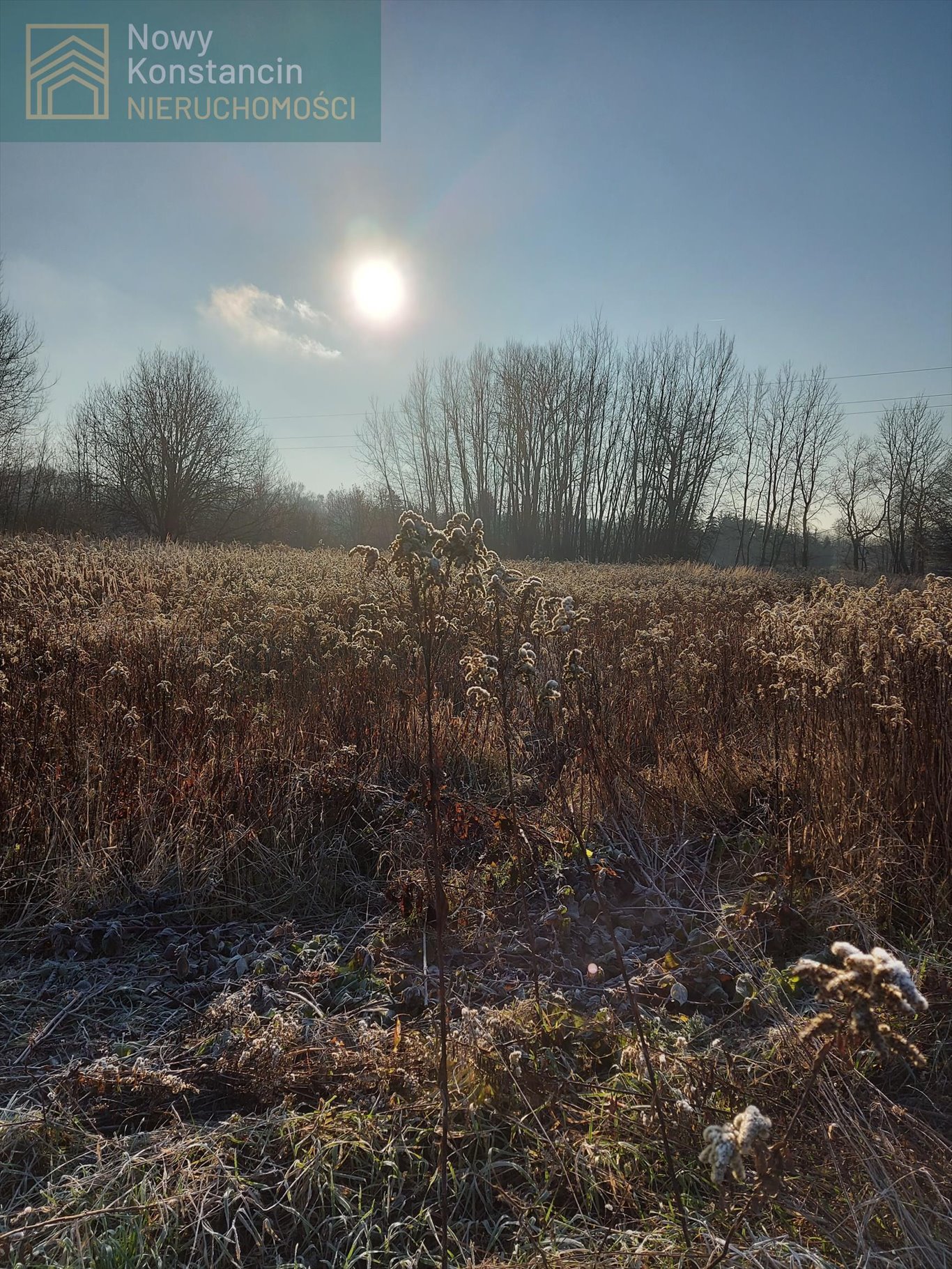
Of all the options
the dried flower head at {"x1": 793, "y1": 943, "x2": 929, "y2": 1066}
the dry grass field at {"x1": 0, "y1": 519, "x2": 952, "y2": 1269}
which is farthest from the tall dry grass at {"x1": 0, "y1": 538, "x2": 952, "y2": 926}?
the dried flower head at {"x1": 793, "y1": 943, "x2": 929, "y2": 1066}

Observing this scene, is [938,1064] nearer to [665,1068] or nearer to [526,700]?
[665,1068]

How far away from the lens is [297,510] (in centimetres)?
4669

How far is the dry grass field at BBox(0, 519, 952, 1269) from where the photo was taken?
5.43 ft

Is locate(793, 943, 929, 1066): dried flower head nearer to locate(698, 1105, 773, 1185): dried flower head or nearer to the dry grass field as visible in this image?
the dry grass field

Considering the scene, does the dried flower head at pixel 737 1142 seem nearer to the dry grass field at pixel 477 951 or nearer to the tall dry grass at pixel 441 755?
the dry grass field at pixel 477 951

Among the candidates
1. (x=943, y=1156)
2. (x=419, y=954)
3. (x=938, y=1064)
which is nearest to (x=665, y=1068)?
(x=943, y=1156)

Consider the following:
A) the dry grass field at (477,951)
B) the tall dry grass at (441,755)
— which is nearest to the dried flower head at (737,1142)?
the dry grass field at (477,951)

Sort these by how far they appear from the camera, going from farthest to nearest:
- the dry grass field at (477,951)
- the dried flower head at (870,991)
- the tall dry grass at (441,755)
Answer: the tall dry grass at (441,755) < the dry grass field at (477,951) < the dried flower head at (870,991)

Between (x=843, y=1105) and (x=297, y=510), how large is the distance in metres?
47.8

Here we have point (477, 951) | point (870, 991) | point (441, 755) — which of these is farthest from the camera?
point (441, 755)

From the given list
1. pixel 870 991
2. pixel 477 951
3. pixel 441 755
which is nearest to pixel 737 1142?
pixel 870 991

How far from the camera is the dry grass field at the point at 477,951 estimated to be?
5.43 feet

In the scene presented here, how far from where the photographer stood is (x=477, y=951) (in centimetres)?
287

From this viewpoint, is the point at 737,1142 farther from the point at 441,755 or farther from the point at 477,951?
the point at 441,755
